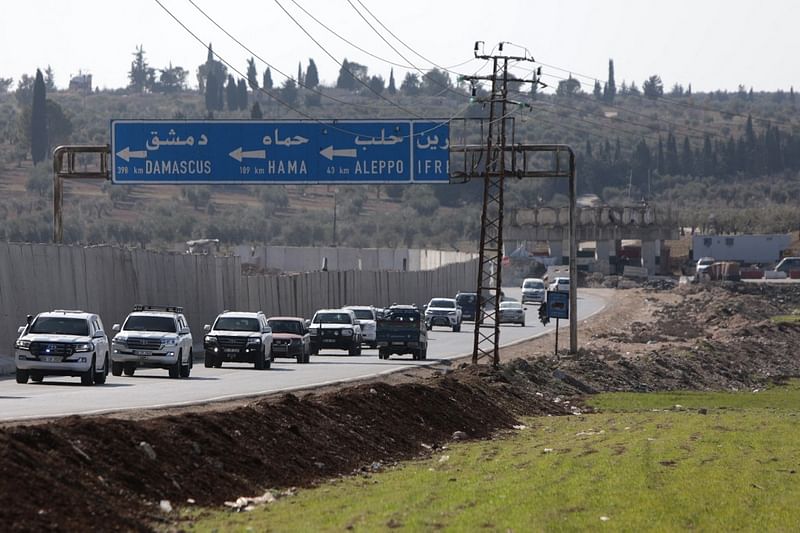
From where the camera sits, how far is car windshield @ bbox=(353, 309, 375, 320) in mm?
61562

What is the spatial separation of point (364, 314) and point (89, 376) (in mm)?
29518

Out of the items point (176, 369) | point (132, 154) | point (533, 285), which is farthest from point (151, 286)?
point (533, 285)

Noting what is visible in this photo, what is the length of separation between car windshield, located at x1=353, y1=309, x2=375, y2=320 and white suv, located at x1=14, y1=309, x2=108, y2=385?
28359mm

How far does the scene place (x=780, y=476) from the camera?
1931cm

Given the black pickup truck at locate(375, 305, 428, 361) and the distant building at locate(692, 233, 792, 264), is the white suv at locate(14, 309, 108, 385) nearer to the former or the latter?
the black pickup truck at locate(375, 305, 428, 361)

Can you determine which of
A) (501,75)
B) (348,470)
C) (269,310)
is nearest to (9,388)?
(348,470)

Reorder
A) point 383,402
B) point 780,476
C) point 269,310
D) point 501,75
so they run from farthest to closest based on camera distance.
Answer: point 269,310
point 501,75
point 383,402
point 780,476

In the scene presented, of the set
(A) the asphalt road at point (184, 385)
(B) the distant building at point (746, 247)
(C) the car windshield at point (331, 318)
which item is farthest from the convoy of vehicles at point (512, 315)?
(B) the distant building at point (746, 247)

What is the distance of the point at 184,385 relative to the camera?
3300 cm

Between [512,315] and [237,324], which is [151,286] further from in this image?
[512,315]

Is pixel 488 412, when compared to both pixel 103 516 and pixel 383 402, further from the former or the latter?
pixel 103 516

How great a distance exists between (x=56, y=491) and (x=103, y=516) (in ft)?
1.77

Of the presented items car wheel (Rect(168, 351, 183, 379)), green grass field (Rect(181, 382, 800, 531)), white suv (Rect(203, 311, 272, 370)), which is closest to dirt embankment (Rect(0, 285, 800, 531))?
green grass field (Rect(181, 382, 800, 531))

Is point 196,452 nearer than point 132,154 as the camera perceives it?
Yes
